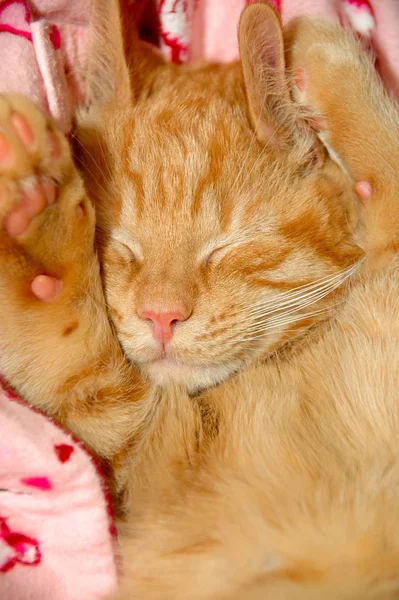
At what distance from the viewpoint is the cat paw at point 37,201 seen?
3.16ft

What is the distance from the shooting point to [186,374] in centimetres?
123

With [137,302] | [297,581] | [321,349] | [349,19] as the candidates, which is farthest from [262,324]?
[349,19]

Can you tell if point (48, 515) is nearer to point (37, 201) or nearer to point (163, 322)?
point (163, 322)

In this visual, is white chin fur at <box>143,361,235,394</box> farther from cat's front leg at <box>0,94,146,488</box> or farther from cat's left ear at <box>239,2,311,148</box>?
cat's left ear at <box>239,2,311,148</box>

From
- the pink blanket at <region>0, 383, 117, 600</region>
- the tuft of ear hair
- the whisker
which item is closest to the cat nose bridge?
the whisker

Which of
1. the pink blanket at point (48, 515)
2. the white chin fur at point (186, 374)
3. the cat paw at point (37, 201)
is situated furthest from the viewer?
the white chin fur at point (186, 374)

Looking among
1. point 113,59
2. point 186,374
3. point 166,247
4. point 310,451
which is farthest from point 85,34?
point 310,451

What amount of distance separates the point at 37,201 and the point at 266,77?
21.6 inches

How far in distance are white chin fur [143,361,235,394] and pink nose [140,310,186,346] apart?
0.07 metres

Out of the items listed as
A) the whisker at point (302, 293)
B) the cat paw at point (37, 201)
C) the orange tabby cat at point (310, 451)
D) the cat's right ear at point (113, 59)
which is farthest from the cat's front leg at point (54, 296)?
the cat's right ear at point (113, 59)

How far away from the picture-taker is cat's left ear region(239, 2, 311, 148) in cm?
119

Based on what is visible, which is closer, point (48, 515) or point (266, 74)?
point (48, 515)

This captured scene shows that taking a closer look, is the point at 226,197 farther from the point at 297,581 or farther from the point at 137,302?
the point at 297,581

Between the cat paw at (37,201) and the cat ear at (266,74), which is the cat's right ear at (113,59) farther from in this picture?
the cat paw at (37,201)
